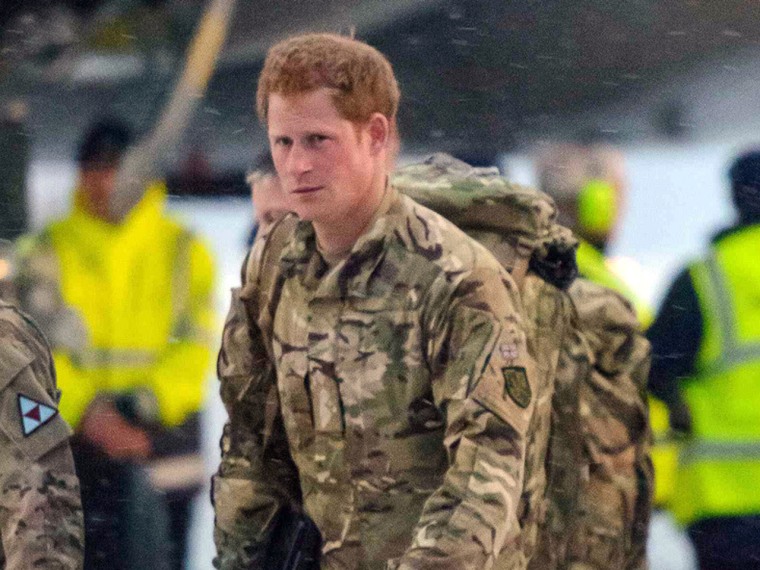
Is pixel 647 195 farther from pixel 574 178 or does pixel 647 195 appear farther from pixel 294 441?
pixel 294 441

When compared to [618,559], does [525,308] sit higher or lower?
higher

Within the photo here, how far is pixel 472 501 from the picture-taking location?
197cm

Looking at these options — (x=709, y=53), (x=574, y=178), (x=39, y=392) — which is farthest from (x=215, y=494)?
(x=709, y=53)

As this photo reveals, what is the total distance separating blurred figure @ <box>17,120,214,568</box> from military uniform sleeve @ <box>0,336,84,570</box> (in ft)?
4.70

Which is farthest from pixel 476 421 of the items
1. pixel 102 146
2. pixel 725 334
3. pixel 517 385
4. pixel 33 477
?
pixel 102 146

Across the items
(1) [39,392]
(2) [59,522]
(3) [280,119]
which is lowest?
(2) [59,522]

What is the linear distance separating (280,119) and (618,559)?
1.07 meters

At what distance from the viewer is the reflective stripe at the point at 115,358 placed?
3777 mm

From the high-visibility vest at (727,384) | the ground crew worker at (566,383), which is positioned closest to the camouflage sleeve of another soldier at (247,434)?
the ground crew worker at (566,383)

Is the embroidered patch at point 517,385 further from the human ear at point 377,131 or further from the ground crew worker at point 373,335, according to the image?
the human ear at point 377,131

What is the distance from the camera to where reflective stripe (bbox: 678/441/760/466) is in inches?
139

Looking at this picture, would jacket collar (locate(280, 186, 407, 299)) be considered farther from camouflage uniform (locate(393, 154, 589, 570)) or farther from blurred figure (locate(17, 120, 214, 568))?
blurred figure (locate(17, 120, 214, 568))

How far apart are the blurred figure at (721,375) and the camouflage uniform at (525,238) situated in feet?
3.41

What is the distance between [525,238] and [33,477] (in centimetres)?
77
